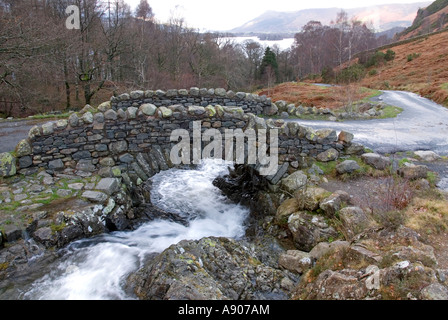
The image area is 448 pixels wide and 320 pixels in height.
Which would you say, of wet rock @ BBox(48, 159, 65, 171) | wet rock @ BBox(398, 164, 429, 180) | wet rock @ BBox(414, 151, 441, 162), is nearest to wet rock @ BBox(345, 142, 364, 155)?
wet rock @ BBox(398, 164, 429, 180)

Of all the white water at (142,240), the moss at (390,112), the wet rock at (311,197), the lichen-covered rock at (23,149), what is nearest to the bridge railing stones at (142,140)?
the lichen-covered rock at (23,149)

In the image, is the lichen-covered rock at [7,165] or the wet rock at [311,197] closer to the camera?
the wet rock at [311,197]

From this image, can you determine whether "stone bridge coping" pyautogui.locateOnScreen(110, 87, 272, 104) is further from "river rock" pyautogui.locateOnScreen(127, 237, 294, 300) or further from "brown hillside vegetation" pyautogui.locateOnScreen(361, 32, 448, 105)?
"brown hillside vegetation" pyautogui.locateOnScreen(361, 32, 448, 105)

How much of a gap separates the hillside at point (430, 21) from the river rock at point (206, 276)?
64.2 meters

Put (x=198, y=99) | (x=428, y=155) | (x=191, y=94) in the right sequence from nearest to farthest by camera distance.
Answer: (x=428, y=155), (x=191, y=94), (x=198, y=99)

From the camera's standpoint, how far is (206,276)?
386cm

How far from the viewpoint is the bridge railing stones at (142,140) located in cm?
644

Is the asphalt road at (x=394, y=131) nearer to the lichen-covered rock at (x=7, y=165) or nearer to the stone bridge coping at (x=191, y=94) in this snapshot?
the lichen-covered rock at (x=7, y=165)

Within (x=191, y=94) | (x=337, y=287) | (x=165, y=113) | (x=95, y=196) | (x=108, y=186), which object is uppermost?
(x=191, y=94)

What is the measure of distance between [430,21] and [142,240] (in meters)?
80.0

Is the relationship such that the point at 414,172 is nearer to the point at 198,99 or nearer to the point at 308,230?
the point at 308,230

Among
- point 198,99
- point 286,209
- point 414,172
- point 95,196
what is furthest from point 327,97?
point 95,196

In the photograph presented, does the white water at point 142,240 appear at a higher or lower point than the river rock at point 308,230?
lower
